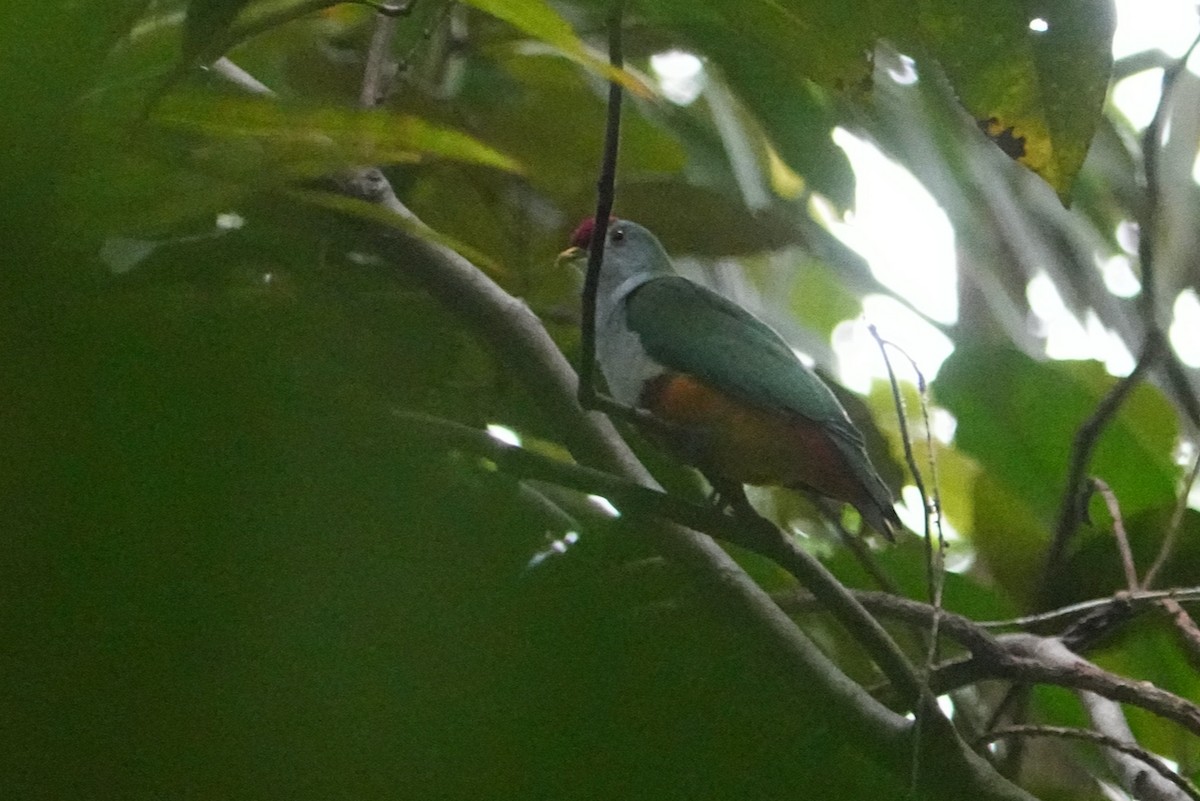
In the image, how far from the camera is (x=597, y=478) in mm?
1176

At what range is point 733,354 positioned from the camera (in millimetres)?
2006

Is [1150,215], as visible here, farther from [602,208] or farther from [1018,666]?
[602,208]

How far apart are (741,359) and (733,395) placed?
0.23ft

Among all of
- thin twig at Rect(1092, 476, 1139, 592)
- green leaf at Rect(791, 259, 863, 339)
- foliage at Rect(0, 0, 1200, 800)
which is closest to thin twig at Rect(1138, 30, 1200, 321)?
foliage at Rect(0, 0, 1200, 800)

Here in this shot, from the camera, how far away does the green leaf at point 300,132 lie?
2.67 feet

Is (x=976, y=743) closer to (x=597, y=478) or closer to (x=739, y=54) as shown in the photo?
(x=597, y=478)

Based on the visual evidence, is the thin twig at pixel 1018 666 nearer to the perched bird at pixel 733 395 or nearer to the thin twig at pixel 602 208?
the perched bird at pixel 733 395

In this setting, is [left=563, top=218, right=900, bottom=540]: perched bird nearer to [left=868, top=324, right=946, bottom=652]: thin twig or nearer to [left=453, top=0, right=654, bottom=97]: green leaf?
[left=868, top=324, right=946, bottom=652]: thin twig

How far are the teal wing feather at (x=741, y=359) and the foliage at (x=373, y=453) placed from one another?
7.0 inches

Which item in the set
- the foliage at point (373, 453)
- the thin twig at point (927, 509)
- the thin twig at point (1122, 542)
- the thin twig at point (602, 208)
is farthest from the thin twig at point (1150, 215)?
the thin twig at point (602, 208)

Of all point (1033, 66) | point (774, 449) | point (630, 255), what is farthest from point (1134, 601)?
point (630, 255)

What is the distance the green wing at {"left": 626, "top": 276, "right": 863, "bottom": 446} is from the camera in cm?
194

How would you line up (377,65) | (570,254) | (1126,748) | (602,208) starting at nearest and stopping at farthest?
1. (602,208)
2. (1126,748)
3. (377,65)
4. (570,254)

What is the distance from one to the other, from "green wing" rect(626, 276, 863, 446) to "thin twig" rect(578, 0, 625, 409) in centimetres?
73
